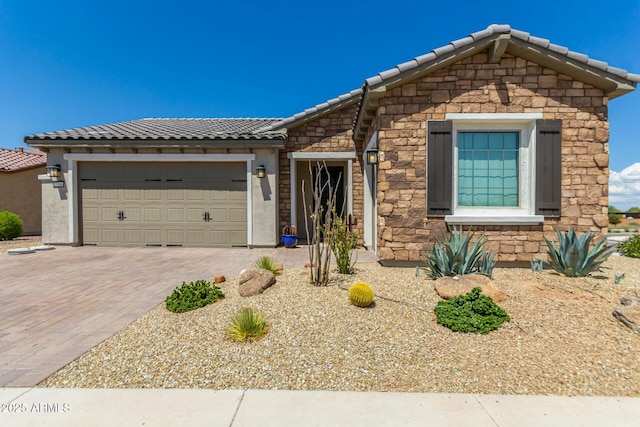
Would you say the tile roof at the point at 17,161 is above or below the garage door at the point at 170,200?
above

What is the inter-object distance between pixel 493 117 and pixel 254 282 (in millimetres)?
5396

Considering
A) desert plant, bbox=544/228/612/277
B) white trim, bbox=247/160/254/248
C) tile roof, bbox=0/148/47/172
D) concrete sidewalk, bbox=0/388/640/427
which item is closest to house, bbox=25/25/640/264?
desert plant, bbox=544/228/612/277

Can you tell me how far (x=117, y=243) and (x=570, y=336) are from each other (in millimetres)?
10797

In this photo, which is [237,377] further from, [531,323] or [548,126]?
[548,126]

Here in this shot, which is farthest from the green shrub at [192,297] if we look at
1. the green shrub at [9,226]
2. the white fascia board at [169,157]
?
the green shrub at [9,226]

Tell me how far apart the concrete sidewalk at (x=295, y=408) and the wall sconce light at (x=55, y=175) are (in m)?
8.74

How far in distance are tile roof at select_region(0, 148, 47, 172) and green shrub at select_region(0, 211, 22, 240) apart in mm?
3024

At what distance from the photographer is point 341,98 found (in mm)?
9484

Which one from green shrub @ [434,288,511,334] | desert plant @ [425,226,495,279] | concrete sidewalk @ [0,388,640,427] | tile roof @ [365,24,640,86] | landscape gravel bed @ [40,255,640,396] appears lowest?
concrete sidewalk @ [0,388,640,427]

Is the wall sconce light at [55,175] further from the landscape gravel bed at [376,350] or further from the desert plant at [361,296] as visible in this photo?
the desert plant at [361,296]

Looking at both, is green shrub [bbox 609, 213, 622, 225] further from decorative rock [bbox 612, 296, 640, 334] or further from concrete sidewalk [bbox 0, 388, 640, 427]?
concrete sidewalk [bbox 0, 388, 640, 427]

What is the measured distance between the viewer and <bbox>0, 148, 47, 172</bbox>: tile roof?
12766mm

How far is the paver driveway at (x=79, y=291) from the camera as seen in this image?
3025 mm

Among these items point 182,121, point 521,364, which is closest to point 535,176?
point 521,364
